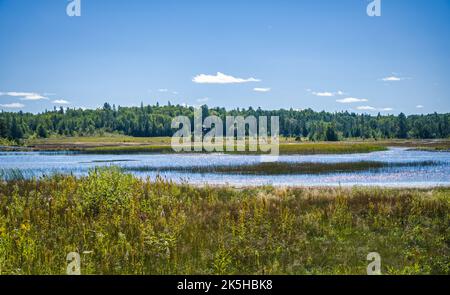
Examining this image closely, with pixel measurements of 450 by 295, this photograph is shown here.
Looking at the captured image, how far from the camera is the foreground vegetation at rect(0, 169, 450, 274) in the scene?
39.8 ft

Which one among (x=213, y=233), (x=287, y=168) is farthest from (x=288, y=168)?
(x=213, y=233)

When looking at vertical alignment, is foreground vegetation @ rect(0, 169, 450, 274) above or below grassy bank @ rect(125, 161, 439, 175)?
above

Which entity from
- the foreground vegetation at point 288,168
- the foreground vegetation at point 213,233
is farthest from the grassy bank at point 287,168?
the foreground vegetation at point 213,233

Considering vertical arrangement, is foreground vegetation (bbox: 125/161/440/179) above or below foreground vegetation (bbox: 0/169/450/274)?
below

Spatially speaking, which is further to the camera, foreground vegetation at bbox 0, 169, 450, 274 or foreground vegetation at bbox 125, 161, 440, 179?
foreground vegetation at bbox 125, 161, 440, 179

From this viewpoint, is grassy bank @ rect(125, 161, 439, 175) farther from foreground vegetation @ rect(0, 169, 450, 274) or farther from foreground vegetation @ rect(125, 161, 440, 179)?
foreground vegetation @ rect(0, 169, 450, 274)

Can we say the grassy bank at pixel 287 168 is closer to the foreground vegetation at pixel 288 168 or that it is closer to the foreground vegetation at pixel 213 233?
the foreground vegetation at pixel 288 168

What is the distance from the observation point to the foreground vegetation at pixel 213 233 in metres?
12.1

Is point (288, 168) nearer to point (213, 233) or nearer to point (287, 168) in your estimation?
point (287, 168)

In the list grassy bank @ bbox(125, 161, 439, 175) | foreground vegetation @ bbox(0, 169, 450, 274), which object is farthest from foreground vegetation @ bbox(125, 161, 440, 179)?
foreground vegetation @ bbox(0, 169, 450, 274)

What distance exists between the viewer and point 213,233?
14.7 meters
